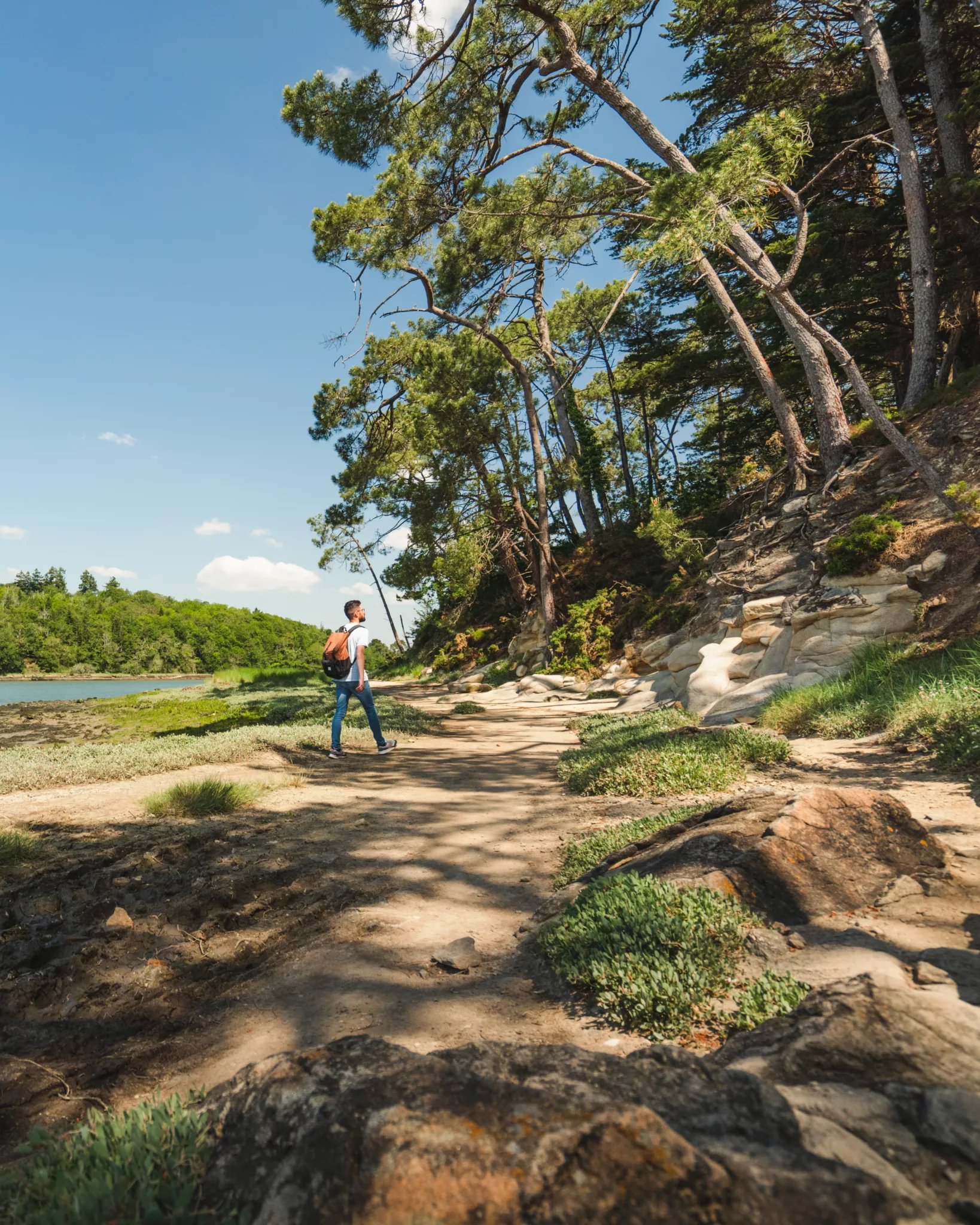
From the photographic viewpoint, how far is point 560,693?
1730cm

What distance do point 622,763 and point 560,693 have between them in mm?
10622

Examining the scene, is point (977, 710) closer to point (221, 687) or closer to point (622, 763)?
point (622, 763)

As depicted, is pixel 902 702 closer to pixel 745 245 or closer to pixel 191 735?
pixel 745 245

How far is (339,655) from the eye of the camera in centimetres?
995

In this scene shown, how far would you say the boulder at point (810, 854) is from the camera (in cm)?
296

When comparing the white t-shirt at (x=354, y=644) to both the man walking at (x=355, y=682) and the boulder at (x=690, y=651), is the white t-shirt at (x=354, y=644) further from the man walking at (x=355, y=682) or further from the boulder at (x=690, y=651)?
the boulder at (x=690, y=651)

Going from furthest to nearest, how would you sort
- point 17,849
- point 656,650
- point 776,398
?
1. point 656,650
2. point 776,398
3. point 17,849

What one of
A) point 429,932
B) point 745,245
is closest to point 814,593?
point 745,245

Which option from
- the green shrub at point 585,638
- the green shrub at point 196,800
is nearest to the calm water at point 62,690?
the green shrub at point 585,638

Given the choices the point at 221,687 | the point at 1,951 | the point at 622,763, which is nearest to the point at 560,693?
the point at 622,763

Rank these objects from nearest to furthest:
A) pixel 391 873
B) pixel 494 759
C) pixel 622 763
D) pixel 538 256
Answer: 1. pixel 391 873
2. pixel 622 763
3. pixel 494 759
4. pixel 538 256

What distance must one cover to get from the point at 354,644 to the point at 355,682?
62 cm

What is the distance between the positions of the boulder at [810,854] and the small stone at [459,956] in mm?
949

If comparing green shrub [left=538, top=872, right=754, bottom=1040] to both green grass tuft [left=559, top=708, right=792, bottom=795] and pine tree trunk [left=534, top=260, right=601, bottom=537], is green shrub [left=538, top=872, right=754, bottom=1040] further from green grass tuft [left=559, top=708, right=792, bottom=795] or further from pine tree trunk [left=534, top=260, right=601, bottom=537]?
pine tree trunk [left=534, top=260, right=601, bottom=537]
